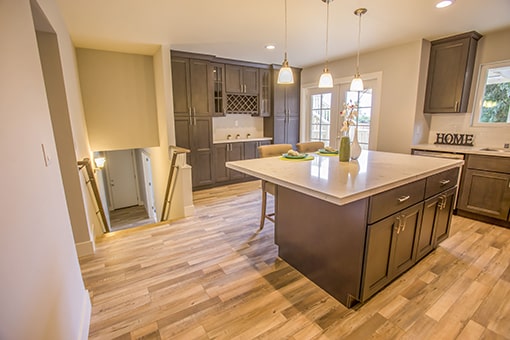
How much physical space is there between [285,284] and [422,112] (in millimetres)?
3461

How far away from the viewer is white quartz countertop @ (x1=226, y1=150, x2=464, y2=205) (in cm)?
149

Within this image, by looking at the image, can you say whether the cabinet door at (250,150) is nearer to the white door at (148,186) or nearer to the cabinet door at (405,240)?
the white door at (148,186)

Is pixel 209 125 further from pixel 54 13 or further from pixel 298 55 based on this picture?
pixel 54 13

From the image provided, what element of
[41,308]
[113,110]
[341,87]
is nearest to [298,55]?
[341,87]

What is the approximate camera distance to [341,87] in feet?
15.7

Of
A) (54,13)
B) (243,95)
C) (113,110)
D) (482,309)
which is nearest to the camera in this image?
(482,309)

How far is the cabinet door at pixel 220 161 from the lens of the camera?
495cm

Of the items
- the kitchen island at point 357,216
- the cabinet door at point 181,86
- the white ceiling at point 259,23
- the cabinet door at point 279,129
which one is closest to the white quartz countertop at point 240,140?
the cabinet door at point 279,129

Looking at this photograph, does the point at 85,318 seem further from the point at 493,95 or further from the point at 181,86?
the point at 493,95

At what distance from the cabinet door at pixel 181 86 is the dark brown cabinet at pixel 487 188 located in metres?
4.26

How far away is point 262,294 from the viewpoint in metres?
1.96

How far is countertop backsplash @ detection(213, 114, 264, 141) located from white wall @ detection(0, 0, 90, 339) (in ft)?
12.6

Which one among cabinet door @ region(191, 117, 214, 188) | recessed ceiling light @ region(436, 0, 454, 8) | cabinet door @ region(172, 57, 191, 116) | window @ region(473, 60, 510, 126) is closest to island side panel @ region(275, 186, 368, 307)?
recessed ceiling light @ region(436, 0, 454, 8)

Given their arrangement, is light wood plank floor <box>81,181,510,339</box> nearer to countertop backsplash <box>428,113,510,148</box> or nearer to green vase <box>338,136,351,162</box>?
green vase <box>338,136,351,162</box>
